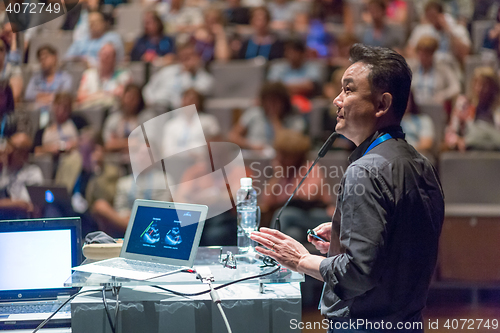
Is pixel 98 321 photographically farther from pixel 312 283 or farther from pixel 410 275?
pixel 312 283

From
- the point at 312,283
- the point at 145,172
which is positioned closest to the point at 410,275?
the point at 312,283

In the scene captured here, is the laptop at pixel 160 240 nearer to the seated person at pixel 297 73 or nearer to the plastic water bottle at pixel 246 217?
the plastic water bottle at pixel 246 217

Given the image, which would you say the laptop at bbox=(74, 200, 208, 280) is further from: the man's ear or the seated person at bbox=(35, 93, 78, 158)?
the seated person at bbox=(35, 93, 78, 158)

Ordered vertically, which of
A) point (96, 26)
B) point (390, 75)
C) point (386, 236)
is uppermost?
point (96, 26)

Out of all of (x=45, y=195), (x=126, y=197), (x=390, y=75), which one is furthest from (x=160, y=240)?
(x=126, y=197)

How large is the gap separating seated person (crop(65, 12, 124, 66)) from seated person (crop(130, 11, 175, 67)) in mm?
176

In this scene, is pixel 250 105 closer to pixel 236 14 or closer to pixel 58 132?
pixel 236 14

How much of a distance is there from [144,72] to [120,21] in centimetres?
115

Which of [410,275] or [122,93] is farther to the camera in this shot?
[122,93]

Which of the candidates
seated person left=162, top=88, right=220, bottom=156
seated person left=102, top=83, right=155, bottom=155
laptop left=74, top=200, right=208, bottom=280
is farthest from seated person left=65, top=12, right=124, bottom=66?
laptop left=74, top=200, right=208, bottom=280

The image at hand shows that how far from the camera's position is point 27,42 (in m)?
3.99

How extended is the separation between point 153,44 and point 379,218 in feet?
13.3

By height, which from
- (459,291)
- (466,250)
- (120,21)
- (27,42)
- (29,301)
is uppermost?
(120,21)

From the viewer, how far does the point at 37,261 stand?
5.52 ft
